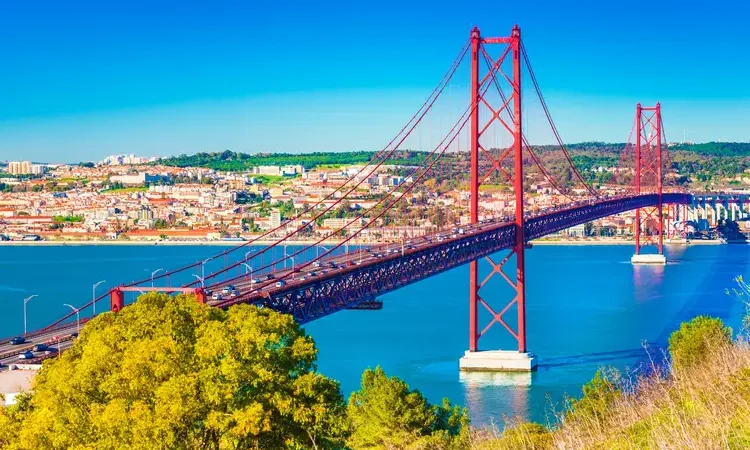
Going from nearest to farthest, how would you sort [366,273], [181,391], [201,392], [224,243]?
[181,391] → [201,392] → [366,273] → [224,243]

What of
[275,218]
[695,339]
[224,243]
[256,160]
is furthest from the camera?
[256,160]

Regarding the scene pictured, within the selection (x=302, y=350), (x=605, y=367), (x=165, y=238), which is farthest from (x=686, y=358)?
(x=165, y=238)

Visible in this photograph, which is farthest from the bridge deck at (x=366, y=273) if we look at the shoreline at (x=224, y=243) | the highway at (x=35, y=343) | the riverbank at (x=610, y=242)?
the riverbank at (x=610, y=242)

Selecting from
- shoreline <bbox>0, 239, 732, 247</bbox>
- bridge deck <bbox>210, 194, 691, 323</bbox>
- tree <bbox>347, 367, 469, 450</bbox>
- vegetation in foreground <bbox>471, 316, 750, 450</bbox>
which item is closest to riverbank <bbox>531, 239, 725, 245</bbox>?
shoreline <bbox>0, 239, 732, 247</bbox>

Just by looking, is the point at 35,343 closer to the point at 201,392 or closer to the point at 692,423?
the point at 201,392

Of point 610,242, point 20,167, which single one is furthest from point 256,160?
point 610,242

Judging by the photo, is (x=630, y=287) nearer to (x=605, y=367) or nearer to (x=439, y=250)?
(x=605, y=367)

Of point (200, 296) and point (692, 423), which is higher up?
point (692, 423)

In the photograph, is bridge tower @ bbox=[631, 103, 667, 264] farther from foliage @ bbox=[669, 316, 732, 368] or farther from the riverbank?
foliage @ bbox=[669, 316, 732, 368]
